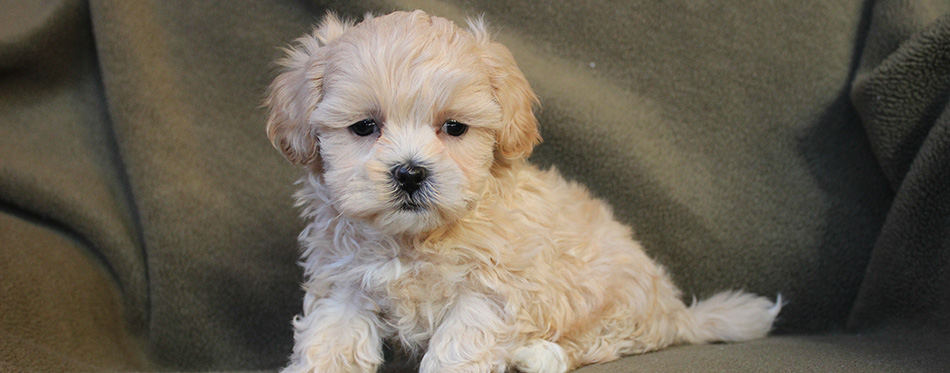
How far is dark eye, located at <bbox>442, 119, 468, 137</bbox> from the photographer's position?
1676mm

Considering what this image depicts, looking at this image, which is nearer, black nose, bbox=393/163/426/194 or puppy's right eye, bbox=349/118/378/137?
black nose, bbox=393/163/426/194

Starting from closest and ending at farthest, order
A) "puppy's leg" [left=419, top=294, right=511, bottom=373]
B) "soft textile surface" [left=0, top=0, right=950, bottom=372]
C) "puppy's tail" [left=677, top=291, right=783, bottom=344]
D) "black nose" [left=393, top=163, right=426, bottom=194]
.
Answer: "black nose" [left=393, top=163, right=426, bottom=194] → "puppy's leg" [left=419, top=294, right=511, bottom=373] → "puppy's tail" [left=677, top=291, right=783, bottom=344] → "soft textile surface" [left=0, top=0, right=950, bottom=372]

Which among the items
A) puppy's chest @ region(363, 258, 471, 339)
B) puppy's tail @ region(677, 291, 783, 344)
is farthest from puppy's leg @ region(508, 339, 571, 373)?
puppy's tail @ region(677, 291, 783, 344)

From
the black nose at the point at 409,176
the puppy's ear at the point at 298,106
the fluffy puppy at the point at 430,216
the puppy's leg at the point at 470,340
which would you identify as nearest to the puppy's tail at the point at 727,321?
the fluffy puppy at the point at 430,216

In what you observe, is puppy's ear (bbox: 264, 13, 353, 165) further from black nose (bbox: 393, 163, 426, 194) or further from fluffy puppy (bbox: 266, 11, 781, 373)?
black nose (bbox: 393, 163, 426, 194)

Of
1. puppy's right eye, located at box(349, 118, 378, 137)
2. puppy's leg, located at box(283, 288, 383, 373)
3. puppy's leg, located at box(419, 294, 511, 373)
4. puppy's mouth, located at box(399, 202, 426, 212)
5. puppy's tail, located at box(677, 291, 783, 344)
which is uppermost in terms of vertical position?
puppy's right eye, located at box(349, 118, 378, 137)

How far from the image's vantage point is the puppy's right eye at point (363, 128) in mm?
1660

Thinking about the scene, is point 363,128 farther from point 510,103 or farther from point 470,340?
point 470,340

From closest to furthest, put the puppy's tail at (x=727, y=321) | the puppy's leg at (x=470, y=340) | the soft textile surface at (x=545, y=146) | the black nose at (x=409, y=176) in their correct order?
the black nose at (x=409, y=176) < the puppy's leg at (x=470, y=340) < the puppy's tail at (x=727, y=321) < the soft textile surface at (x=545, y=146)

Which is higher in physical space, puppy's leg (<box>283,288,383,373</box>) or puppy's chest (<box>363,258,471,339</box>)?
puppy's chest (<box>363,258,471,339</box>)

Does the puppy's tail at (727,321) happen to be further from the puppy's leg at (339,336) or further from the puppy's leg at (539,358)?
the puppy's leg at (339,336)

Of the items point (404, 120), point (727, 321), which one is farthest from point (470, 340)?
point (727, 321)

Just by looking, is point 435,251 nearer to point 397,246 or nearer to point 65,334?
point 397,246

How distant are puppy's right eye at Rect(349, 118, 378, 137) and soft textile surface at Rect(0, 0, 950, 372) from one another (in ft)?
2.84
